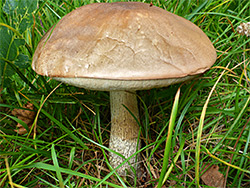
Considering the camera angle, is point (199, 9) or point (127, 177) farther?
point (199, 9)

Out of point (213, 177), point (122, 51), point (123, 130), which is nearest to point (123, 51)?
Answer: point (122, 51)

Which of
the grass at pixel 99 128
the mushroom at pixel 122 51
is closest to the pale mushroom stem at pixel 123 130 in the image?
the grass at pixel 99 128

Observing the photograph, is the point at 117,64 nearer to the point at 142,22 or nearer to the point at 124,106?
the point at 142,22

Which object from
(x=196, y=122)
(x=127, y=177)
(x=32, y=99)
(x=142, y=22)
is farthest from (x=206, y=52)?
(x=32, y=99)

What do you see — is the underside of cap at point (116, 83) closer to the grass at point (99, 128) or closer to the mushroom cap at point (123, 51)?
the mushroom cap at point (123, 51)

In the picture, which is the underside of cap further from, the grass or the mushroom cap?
the grass

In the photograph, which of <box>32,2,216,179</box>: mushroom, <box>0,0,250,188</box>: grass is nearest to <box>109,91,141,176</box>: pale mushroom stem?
<box>0,0,250,188</box>: grass
